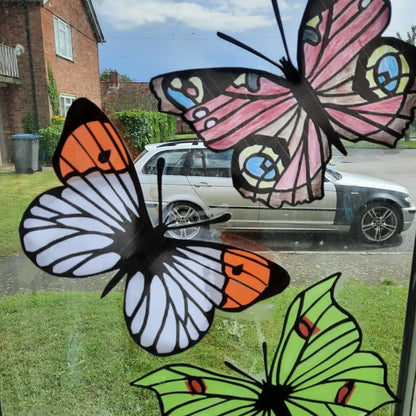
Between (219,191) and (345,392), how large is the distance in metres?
0.79

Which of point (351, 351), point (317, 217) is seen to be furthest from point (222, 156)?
point (351, 351)

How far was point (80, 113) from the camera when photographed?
0.94m

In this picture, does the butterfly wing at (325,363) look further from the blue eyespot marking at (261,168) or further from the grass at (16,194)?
the grass at (16,194)

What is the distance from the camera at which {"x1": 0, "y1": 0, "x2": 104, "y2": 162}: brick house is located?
3.07 ft

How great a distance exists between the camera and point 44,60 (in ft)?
3.20

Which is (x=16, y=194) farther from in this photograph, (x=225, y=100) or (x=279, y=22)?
(x=279, y=22)

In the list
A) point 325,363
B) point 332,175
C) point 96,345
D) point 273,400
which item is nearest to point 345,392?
point 325,363

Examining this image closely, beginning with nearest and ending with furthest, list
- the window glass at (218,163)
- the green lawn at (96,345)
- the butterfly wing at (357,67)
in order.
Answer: the butterfly wing at (357,67)
the window glass at (218,163)
the green lawn at (96,345)

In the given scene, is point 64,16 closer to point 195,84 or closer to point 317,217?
point 195,84

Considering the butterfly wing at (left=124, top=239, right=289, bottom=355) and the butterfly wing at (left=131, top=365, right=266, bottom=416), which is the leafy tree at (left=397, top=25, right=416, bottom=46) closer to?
the butterfly wing at (left=124, top=239, right=289, bottom=355)

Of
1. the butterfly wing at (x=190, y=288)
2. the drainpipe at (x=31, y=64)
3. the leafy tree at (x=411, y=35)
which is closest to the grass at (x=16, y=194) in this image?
the drainpipe at (x=31, y=64)

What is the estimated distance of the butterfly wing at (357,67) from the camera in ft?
2.85

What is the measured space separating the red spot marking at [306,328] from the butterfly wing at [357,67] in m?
0.57

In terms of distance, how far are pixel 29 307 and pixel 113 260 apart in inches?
13.5
